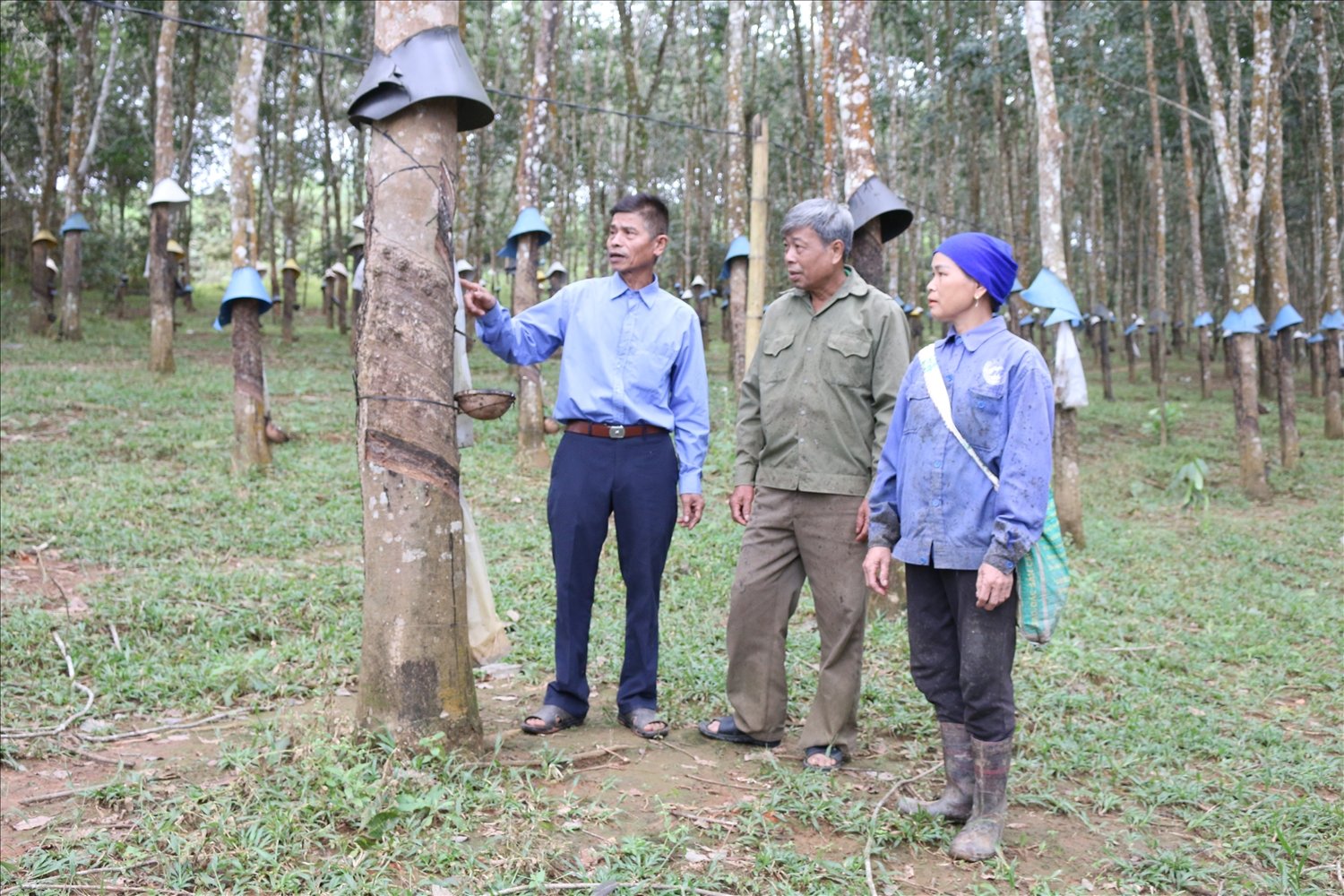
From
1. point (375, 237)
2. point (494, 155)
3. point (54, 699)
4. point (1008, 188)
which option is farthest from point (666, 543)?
point (494, 155)

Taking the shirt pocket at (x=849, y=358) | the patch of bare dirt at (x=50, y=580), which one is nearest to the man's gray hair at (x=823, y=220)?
the shirt pocket at (x=849, y=358)

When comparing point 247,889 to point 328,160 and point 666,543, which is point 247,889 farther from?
point 328,160

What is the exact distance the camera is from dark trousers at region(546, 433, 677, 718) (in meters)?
3.90

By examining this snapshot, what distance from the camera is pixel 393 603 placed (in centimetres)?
344

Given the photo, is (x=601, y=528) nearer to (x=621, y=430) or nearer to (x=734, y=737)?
(x=621, y=430)

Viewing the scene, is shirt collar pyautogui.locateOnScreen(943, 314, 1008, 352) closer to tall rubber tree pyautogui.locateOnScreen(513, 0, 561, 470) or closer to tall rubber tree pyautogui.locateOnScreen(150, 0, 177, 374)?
tall rubber tree pyautogui.locateOnScreen(513, 0, 561, 470)

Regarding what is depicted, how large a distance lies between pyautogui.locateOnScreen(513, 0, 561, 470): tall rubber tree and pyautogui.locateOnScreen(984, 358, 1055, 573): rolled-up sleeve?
6981 mm

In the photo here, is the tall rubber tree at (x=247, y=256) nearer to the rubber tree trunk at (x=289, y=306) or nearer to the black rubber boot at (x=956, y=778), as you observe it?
the black rubber boot at (x=956, y=778)

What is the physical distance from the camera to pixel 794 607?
158 inches

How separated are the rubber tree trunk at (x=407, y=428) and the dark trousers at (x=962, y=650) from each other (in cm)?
143

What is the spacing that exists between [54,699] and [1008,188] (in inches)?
673

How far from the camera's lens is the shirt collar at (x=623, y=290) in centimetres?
399

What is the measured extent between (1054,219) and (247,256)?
269 inches

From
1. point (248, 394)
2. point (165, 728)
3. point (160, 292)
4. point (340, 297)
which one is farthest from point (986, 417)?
point (340, 297)
